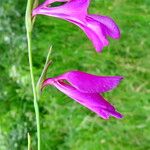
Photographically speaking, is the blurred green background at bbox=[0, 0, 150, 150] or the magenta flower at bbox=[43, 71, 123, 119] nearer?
the magenta flower at bbox=[43, 71, 123, 119]

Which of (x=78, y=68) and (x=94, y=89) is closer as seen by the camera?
(x=94, y=89)

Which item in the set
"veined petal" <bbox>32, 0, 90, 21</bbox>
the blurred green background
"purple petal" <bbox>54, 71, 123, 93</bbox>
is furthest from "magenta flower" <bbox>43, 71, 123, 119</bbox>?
the blurred green background

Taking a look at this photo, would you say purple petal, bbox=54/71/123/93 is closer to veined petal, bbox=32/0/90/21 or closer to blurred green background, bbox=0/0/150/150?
veined petal, bbox=32/0/90/21

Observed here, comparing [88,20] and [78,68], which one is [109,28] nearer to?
[88,20]

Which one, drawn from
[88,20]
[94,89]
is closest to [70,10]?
[88,20]

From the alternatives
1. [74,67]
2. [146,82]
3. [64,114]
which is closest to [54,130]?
[64,114]

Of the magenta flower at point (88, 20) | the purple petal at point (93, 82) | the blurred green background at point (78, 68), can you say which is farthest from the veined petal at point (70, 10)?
the blurred green background at point (78, 68)

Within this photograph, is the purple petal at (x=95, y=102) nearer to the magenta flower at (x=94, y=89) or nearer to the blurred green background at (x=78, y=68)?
the magenta flower at (x=94, y=89)

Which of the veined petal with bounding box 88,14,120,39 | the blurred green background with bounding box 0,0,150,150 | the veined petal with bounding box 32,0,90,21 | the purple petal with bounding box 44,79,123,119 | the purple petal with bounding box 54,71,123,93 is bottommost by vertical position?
the blurred green background with bounding box 0,0,150,150
